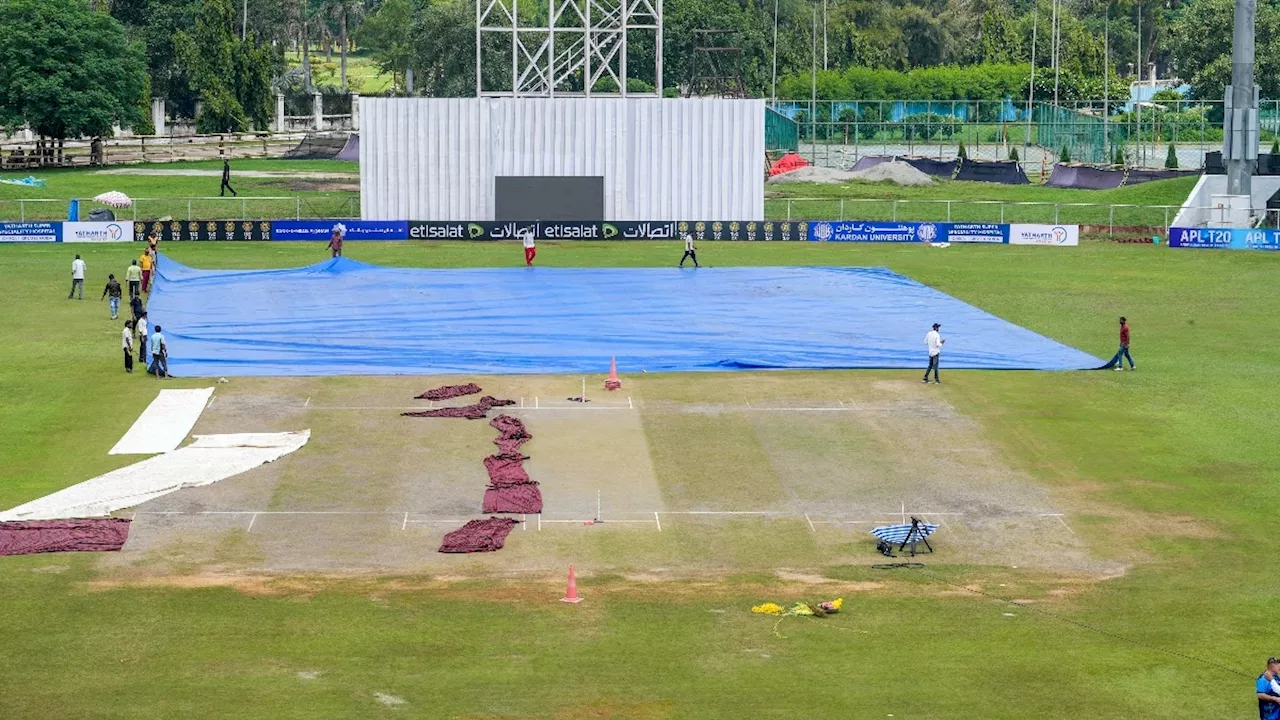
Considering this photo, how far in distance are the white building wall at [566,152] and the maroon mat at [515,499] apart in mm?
45405

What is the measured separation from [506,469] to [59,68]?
A: 255 ft

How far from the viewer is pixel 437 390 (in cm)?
4144

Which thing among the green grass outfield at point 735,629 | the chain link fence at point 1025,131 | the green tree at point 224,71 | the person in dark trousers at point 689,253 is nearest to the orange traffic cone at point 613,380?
the green grass outfield at point 735,629

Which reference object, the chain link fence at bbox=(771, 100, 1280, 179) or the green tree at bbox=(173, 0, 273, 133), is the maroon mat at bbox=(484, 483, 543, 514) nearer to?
the chain link fence at bbox=(771, 100, 1280, 179)

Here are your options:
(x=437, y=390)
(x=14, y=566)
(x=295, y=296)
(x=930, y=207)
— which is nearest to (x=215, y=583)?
(x=14, y=566)

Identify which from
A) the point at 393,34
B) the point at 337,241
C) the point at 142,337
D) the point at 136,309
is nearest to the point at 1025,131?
the point at 337,241

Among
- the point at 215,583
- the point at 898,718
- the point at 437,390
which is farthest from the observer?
the point at 437,390

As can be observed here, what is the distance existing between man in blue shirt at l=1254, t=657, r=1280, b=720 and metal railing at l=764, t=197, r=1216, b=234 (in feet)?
210

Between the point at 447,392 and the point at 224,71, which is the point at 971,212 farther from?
the point at 224,71

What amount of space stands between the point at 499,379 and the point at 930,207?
48363mm

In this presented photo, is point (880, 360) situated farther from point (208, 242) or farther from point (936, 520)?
point (208, 242)

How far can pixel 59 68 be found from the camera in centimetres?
10156

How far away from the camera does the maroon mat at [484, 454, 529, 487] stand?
3328cm

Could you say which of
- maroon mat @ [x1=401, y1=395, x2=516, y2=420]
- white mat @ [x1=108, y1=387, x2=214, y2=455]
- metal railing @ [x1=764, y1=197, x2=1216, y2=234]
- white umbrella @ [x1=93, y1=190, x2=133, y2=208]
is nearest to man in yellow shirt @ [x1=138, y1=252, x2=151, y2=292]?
white mat @ [x1=108, y1=387, x2=214, y2=455]
